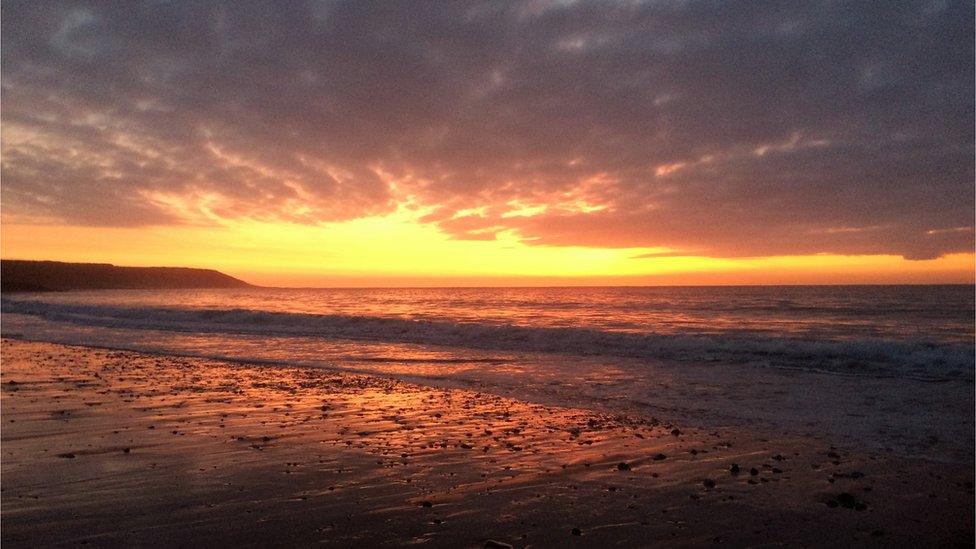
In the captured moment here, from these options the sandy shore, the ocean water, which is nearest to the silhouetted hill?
the ocean water

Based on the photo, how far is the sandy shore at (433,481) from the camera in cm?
557

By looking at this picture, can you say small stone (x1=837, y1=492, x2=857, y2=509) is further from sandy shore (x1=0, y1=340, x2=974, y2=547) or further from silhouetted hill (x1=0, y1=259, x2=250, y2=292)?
silhouetted hill (x1=0, y1=259, x2=250, y2=292)

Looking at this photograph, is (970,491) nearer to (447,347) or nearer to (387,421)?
(387,421)

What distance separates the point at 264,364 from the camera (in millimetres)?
18922

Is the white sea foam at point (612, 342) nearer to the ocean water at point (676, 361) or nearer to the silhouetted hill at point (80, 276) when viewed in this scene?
the ocean water at point (676, 361)

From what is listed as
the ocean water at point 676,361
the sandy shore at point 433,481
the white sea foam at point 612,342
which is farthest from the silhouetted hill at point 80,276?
the sandy shore at point 433,481

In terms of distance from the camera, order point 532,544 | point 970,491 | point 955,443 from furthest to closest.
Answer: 1. point 955,443
2. point 970,491
3. point 532,544

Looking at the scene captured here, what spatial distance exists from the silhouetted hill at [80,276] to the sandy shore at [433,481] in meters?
139

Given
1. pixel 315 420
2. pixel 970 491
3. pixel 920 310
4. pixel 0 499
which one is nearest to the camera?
pixel 0 499

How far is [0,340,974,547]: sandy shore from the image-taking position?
18.3 ft

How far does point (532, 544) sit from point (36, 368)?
17.2m

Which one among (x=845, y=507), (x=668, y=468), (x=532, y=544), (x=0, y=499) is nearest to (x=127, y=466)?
(x=0, y=499)

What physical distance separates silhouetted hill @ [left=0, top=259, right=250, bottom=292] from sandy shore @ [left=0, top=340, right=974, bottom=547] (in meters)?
139

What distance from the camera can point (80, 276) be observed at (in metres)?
158
